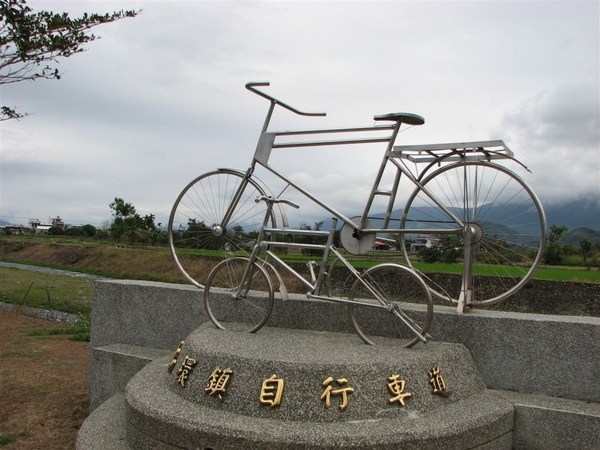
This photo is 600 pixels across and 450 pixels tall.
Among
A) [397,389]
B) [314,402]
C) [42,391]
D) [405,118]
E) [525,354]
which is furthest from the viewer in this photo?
[42,391]

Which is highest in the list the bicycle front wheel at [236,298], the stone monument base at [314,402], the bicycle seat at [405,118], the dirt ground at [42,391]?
the bicycle seat at [405,118]

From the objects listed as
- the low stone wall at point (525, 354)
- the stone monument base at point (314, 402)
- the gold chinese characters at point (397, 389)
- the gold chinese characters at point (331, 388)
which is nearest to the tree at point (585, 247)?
the low stone wall at point (525, 354)

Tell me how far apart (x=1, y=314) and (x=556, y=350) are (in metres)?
12.7

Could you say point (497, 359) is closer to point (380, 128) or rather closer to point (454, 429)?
point (454, 429)

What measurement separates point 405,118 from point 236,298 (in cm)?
244

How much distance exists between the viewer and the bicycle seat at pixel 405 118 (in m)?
5.16

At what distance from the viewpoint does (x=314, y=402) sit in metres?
4.04

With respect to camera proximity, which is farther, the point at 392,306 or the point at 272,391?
the point at 392,306

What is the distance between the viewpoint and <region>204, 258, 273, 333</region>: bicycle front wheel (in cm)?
560

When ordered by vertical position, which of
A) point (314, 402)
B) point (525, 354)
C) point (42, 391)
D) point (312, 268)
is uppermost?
point (312, 268)

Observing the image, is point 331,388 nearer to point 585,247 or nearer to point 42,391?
point 42,391

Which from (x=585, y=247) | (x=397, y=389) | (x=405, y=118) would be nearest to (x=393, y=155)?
(x=405, y=118)

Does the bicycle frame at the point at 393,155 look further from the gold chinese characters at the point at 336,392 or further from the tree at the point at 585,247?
the tree at the point at 585,247

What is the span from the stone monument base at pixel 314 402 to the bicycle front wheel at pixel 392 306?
0.88 feet
